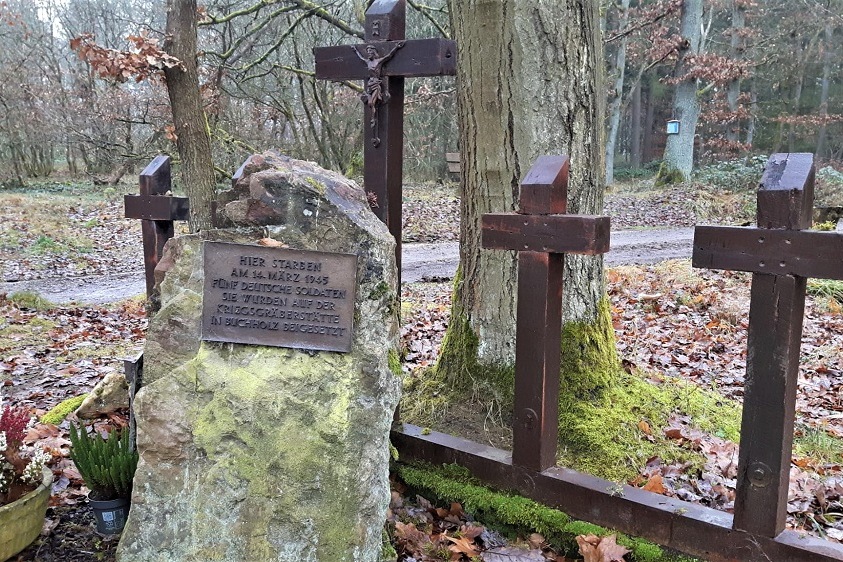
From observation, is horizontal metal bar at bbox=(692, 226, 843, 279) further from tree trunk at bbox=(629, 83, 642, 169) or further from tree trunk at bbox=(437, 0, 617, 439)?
tree trunk at bbox=(629, 83, 642, 169)

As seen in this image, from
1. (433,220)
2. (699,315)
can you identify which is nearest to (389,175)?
(699,315)

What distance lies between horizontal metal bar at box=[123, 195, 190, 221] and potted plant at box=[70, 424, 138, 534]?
1.52 meters

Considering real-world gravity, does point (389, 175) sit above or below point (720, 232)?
above

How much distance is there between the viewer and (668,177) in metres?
21.8

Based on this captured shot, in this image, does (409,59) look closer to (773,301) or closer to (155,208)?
(155,208)

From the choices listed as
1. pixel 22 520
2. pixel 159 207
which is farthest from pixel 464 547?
pixel 159 207

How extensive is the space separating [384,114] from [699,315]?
501 cm

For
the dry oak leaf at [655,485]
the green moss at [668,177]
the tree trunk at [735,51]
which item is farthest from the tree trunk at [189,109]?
the tree trunk at [735,51]

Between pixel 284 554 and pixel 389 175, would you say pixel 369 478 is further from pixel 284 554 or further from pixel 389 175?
pixel 389 175

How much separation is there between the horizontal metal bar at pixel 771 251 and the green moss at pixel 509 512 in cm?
130

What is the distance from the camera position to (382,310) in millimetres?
2795

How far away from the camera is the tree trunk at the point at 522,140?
11.5 ft

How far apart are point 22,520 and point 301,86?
11985 mm

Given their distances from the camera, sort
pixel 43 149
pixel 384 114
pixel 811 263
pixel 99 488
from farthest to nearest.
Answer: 1. pixel 43 149
2. pixel 384 114
3. pixel 99 488
4. pixel 811 263
